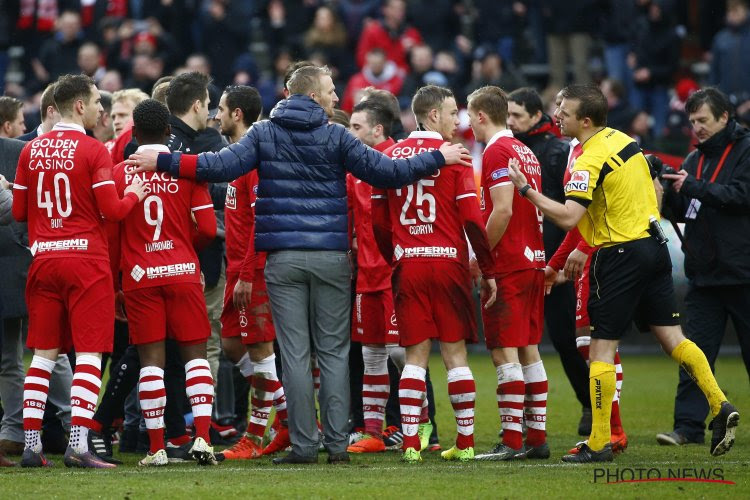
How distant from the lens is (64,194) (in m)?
8.34

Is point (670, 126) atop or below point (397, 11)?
below

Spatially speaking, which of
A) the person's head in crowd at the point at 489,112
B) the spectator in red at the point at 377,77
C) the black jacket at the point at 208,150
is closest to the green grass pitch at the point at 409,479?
the black jacket at the point at 208,150

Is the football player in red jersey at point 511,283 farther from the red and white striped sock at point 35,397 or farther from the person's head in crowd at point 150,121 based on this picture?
the red and white striped sock at point 35,397

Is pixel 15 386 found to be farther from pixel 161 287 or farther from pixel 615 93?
pixel 615 93

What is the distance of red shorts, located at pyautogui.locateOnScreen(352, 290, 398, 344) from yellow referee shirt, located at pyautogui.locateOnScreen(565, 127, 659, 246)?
1676 millimetres

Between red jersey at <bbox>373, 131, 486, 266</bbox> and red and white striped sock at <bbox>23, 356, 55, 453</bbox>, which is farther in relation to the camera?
red jersey at <bbox>373, 131, 486, 266</bbox>

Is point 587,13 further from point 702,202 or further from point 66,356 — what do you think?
point 66,356

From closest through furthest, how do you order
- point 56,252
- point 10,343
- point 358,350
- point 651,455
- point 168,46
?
point 56,252, point 651,455, point 10,343, point 358,350, point 168,46

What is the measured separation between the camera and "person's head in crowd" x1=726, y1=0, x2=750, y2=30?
18.3 metres

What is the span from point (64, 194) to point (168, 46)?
13.1 m

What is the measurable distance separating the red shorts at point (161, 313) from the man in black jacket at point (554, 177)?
3137 mm

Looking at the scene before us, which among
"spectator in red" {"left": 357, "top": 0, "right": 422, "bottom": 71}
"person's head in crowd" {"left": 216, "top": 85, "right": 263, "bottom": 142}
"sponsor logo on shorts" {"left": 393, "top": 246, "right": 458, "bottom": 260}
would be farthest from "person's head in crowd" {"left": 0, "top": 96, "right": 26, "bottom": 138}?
"spectator in red" {"left": 357, "top": 0, "right": 422, "bottom": 71}

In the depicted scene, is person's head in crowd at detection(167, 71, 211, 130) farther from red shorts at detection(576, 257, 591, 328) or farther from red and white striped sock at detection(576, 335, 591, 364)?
red and white striped sock at detection(576, 335, 591, 364)

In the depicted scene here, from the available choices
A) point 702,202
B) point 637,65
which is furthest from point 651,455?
point 637,65
